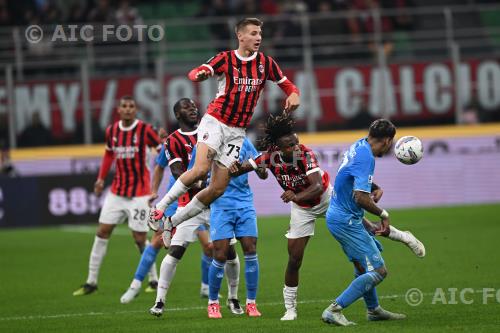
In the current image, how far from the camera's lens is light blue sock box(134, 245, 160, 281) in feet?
42.0

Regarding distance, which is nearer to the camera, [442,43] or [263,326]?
[263,326]

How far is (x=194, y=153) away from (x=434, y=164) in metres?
13.6

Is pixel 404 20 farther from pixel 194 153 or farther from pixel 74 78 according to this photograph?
pixel 194 153

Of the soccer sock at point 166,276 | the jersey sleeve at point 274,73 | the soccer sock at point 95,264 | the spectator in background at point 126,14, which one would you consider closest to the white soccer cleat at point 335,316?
the soccer sock at point 166,276

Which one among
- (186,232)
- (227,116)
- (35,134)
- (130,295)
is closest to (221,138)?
(227,116)

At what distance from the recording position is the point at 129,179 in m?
14.3

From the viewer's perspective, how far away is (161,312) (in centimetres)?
1077

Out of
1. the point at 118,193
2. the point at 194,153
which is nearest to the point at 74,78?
the point at 118,193

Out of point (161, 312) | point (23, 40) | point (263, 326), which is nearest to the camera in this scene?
point (263, 326)

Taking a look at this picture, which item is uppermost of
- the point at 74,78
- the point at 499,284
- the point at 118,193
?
the point at 74,78

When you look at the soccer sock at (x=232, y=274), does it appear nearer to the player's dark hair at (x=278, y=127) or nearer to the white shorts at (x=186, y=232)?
the white shorts at (x=186, y=232)

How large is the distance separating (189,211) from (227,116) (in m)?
1.10

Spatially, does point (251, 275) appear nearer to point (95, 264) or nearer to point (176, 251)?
point (176, 251)

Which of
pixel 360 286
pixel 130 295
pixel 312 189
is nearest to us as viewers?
pixel 360 286
